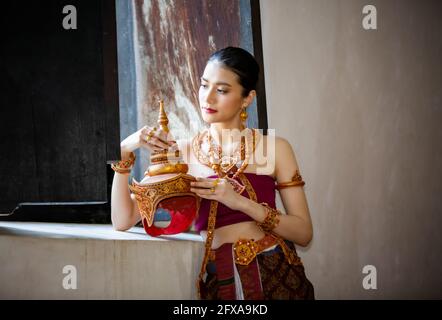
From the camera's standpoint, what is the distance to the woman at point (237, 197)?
199 cm

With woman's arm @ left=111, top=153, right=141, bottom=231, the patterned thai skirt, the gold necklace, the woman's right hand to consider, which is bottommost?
the patterned thai skirt

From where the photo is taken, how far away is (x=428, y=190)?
3.24 meters

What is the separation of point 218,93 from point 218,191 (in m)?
0.46

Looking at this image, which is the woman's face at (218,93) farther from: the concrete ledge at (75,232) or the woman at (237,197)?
the concrete ledge at (75,232)

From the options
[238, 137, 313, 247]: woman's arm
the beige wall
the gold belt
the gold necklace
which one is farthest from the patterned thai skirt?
the beige wall

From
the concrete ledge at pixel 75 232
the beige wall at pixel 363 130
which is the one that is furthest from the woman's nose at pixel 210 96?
the beige wall at pixel 363 130

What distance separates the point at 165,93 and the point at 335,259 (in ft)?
4.78

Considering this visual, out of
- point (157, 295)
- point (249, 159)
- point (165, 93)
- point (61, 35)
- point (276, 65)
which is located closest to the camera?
point (157, 295)

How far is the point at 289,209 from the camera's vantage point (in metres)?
2.18

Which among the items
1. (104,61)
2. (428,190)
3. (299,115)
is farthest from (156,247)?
(428,190)

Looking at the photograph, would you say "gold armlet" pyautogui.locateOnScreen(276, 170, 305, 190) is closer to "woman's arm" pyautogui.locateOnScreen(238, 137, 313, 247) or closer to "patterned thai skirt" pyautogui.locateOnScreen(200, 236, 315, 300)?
"woman's arm" pyautogui.locateOnScreen(238, 137, 313, 247)

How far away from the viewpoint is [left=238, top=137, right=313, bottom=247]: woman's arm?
2014 millimetres

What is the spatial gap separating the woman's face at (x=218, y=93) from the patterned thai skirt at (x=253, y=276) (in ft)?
1.88
